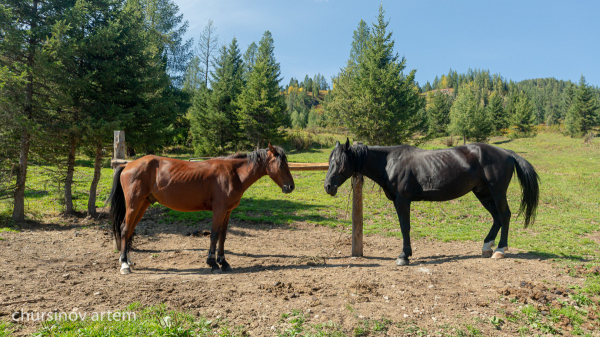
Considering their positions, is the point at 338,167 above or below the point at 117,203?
above

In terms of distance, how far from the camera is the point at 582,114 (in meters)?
44.7

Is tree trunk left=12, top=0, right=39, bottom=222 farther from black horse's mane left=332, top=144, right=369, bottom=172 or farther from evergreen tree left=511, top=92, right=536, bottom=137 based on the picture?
evergreen tree left=511, top=92, right=536, bottom=137

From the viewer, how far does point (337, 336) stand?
3148mm

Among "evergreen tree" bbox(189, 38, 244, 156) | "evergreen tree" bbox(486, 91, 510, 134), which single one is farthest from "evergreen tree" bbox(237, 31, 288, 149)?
"evergreen tree" bbox(486, 91, 510, 134)

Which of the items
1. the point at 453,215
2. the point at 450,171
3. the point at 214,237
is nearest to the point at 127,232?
the point at 214,237

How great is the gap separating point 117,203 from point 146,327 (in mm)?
3591

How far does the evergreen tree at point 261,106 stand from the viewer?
24.0 metres

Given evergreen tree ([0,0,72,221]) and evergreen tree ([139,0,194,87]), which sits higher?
evergreen tree ([139,0,194,87])

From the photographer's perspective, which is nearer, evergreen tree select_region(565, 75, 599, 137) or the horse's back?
the horse's back

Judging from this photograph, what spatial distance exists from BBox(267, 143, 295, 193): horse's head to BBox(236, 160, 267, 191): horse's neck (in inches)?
6.5

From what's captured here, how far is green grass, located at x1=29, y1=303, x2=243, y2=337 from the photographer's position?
307 centimetres

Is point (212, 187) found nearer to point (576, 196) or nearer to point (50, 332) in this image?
point (50, 332)

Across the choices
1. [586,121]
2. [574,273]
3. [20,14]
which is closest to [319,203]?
[574,273]

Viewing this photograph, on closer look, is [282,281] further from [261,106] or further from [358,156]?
[261,106]
